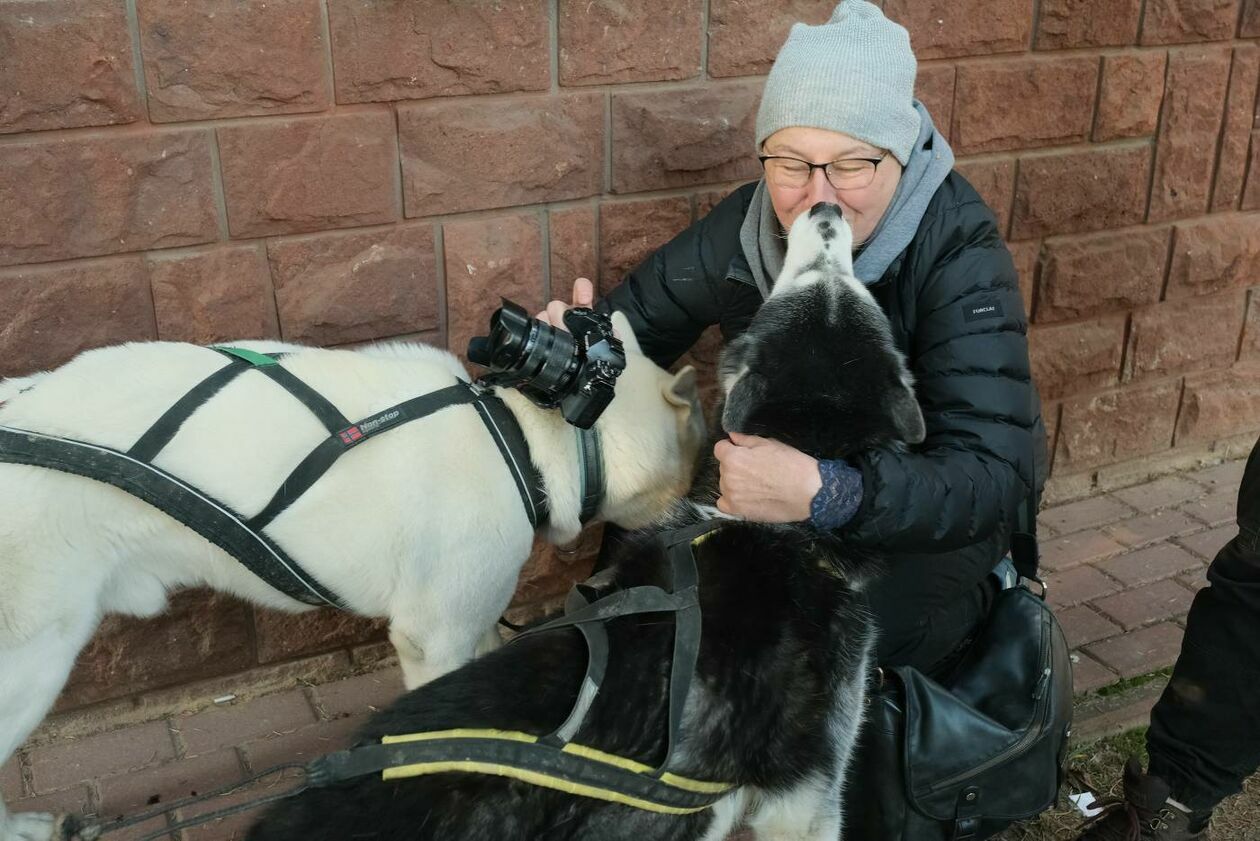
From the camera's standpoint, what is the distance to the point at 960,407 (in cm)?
270

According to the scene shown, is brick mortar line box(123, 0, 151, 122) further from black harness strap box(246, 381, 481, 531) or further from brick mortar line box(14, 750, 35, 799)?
brick mortar line box(14, 750, 35, 799)

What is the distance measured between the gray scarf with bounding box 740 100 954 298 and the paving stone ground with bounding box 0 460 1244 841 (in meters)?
1.95

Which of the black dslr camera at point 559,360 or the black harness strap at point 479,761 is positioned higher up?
the black dslr camera at point 559,360

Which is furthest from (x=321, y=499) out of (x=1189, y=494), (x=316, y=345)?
(x=1189, y=494)

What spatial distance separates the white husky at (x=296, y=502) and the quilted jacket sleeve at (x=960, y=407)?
703 millimetres

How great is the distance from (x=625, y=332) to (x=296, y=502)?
3.51 feet

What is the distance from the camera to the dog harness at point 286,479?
2404 millimetres

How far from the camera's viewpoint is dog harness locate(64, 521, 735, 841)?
1.96 metres

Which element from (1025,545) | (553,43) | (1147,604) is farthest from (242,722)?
(1147,604)

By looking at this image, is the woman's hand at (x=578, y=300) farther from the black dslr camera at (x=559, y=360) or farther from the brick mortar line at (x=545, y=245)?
the brick mortar line at (x=545, y=245)

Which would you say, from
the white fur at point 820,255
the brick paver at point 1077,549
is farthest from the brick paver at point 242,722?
the brick paver at point 1077,549

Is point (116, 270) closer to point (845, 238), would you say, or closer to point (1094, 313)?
point (845, 238)

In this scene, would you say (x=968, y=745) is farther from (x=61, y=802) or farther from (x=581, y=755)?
(x=61, y=802)

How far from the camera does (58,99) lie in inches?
116
